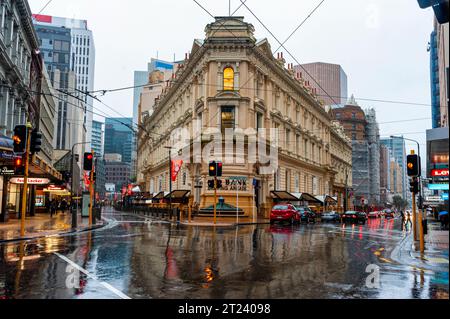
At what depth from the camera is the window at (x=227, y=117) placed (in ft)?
Result: 128

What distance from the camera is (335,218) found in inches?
1766

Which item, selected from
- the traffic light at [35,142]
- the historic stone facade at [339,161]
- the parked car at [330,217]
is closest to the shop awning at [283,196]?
the parked car at [330,217]

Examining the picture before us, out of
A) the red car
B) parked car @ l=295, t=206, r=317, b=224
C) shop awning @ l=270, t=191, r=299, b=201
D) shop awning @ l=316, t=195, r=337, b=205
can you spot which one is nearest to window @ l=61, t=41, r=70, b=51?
shop awning @ l=316, t=195, r=337, b=205

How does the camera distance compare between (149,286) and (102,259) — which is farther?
(102,259)

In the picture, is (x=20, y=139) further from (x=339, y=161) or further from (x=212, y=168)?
(x=339, y=161)

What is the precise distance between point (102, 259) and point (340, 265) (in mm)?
6651

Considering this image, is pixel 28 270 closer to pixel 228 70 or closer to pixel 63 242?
pixel 63 242

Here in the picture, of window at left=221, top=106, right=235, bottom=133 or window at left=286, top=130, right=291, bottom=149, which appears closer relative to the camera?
window at left=221, top=106, right=235, bottom=133

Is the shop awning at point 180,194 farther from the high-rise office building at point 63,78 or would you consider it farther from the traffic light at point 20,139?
the high-rise office building at point 63,78

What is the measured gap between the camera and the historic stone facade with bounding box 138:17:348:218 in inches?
1511

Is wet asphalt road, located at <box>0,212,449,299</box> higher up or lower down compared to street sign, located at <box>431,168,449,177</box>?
lower down

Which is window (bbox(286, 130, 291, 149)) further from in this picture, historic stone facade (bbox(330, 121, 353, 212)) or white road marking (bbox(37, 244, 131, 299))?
white road marking (bbox(37, 244, 131, 299))

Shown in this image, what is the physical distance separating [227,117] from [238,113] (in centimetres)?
121
